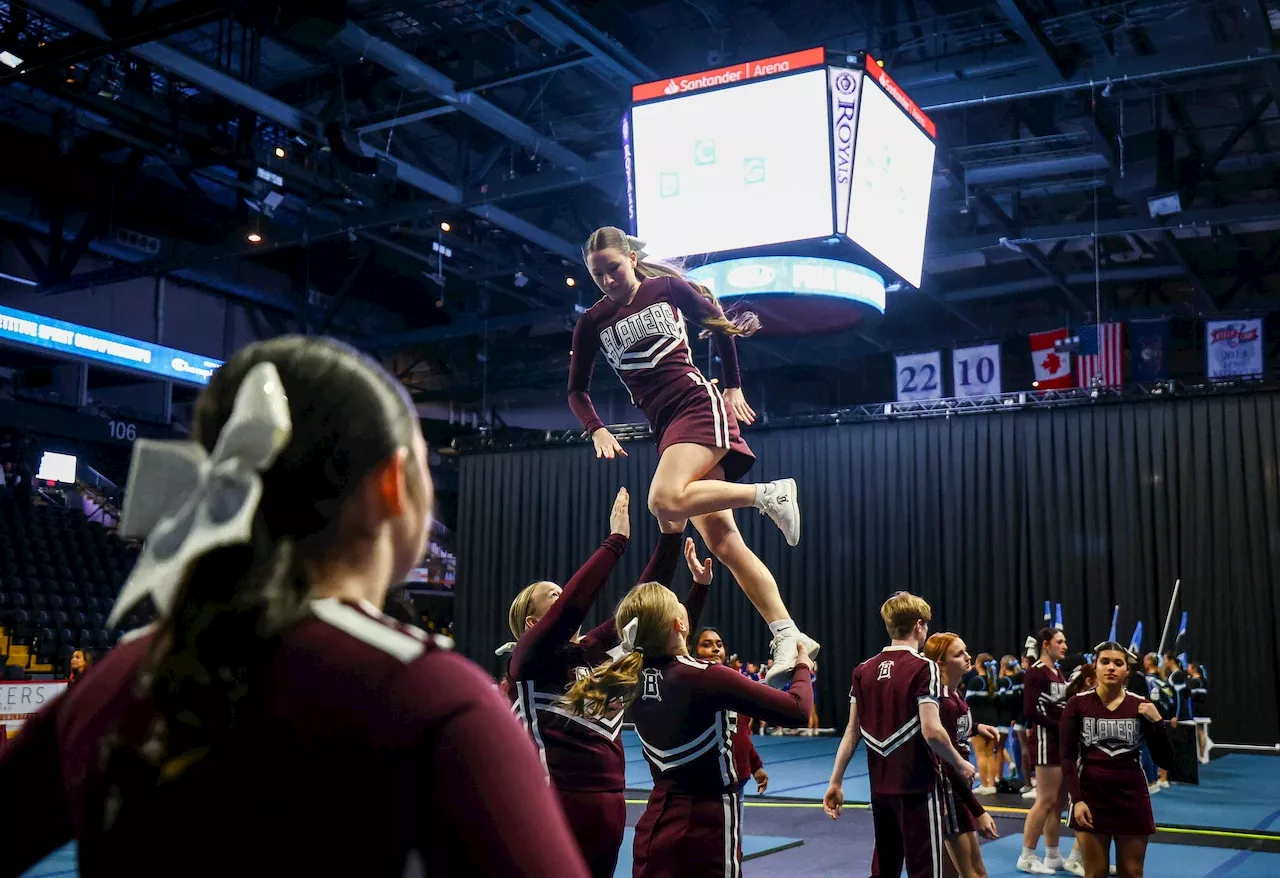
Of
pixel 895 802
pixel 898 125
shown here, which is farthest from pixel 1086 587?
pixel 895 802

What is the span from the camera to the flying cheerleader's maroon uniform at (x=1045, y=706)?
7.35 meters

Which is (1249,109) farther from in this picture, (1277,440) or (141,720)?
(141,720)

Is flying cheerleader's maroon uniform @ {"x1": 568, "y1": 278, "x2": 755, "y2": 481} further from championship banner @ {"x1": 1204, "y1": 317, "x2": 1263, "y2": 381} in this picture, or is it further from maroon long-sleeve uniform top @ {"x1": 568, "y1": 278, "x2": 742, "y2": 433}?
championship banner @ {"x1": 1204, "y1": 317, "x2": 1263, "y2": 381}

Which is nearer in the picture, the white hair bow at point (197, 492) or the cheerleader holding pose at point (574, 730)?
the white hair bow at point (197, 492)

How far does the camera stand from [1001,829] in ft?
29.3

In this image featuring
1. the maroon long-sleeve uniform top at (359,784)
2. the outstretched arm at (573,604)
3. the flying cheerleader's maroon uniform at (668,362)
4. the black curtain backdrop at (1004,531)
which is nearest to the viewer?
the maroon long-sleeve uniform top at (359,784)

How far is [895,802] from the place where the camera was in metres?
4.96

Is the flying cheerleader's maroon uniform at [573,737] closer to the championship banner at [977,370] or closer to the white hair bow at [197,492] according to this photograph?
the white hair bow at [197,492]

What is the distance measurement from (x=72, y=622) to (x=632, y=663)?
15076 mm

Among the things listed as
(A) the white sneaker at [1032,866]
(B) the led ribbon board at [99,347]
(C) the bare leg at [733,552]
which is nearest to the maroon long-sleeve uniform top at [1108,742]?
(A) the white sneaker at [1032,866]

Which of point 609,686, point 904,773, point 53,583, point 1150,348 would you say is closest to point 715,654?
point 904,773

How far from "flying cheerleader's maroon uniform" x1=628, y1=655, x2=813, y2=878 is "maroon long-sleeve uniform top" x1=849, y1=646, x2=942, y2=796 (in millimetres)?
1417

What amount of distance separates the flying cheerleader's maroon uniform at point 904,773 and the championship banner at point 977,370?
13.3 m

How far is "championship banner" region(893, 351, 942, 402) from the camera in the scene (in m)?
18.3
